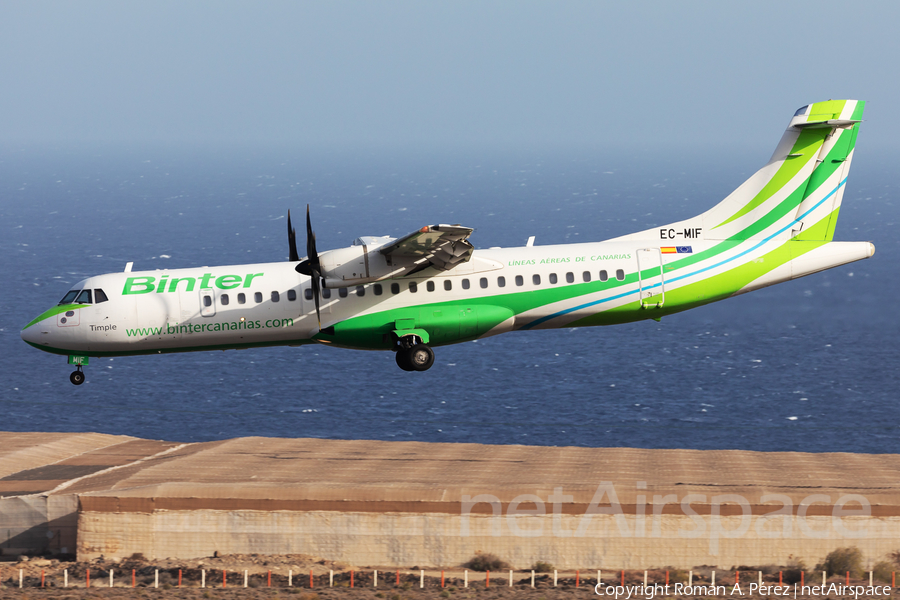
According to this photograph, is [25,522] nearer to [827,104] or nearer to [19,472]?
[19,472]

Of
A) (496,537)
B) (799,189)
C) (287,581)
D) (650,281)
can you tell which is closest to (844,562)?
(496,537)

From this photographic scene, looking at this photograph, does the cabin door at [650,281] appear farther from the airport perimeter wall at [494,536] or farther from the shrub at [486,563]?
the shrub at [486,563]

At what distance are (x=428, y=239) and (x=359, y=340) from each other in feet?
20.9

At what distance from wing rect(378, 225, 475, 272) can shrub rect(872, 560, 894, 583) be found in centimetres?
3092

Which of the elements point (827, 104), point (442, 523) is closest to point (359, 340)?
point (442, 523)

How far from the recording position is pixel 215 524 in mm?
58469

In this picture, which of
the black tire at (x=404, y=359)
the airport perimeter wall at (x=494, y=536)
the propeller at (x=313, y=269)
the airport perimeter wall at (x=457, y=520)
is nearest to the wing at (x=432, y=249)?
the propeller at (x=313, y=269)

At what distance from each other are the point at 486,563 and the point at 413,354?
18358 mm

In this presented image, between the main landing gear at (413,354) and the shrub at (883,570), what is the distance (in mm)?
29696

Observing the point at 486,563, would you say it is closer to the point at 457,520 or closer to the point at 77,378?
the point at 457,520

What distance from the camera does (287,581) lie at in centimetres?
5569

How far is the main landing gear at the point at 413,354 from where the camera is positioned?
44.0 metres

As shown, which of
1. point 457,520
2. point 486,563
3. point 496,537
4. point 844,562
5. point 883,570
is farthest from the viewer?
point 457,520

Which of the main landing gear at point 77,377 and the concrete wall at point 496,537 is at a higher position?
the main landing gear at point 77,377
